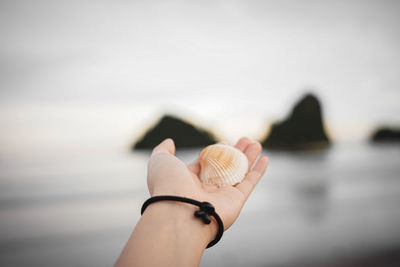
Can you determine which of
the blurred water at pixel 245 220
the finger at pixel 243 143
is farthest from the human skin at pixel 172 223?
the blurred water at pixel 245 220

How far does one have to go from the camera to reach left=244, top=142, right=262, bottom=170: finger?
2701 millimetres

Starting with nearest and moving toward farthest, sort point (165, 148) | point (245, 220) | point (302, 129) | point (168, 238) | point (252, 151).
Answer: point (168, 238)
point (165, 148)
point (252, 151)
point (245, 220)
point (302, 129)

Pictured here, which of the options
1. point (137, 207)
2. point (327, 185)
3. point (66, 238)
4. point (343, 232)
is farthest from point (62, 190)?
point (327, 185)

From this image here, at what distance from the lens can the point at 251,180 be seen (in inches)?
83.5

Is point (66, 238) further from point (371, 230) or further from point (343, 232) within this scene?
point (371, 230)

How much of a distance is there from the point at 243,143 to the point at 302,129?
1917cm

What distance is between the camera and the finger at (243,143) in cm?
293

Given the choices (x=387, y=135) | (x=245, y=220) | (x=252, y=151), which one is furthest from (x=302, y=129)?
(x=252, y=151)

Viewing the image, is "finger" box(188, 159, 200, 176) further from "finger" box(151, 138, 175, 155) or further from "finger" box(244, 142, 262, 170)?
"finger" box(244, 142, 262, 170)

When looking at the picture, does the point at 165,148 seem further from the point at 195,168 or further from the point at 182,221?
the point at 182,221

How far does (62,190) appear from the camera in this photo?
668 centimetres

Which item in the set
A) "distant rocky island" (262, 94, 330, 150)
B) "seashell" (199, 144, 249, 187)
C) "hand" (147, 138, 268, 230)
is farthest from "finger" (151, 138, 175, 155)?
"distant rocky island" (262, 94, 330, 150)

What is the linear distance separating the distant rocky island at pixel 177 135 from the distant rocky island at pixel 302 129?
223 inches

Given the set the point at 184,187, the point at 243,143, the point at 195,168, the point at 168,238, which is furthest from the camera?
the point at 243,143
